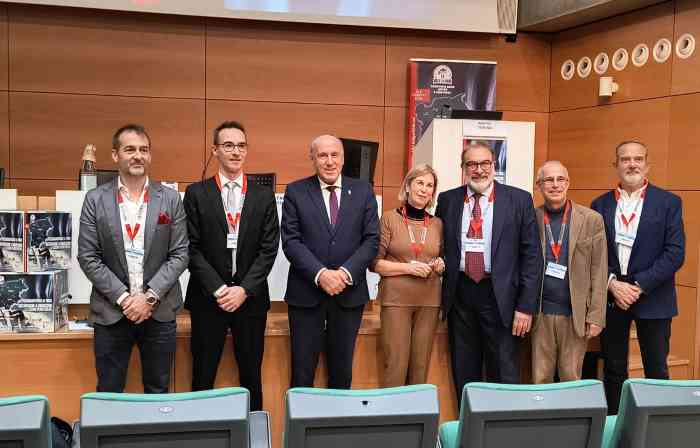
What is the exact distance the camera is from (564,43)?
6176 millimetres

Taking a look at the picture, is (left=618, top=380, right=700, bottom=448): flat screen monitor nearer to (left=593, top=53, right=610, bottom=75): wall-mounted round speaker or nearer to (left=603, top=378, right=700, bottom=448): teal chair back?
(left=603, top=378, right=700, bottom=448): teal chair back

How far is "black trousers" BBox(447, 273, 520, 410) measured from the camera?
3303 mm

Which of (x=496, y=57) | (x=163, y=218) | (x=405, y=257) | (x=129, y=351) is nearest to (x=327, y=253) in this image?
(x=405, y=257)

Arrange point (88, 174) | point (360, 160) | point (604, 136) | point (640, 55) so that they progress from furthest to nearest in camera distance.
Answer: point (604, 136) → point (640, 55) → point (360, 160) → point (88, 174)

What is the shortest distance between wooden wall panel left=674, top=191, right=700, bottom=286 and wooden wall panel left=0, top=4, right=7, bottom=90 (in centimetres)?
552

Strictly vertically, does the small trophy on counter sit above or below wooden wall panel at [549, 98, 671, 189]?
below

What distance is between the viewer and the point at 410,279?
3.30 meters

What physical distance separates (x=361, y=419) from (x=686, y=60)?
4.42m

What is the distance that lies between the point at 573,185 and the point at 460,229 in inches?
125

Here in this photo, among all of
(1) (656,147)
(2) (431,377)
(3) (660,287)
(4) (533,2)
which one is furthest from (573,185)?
(2) (431,377)

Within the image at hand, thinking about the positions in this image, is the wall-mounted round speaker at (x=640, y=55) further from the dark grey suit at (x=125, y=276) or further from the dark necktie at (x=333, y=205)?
the dark grey suit at (x=125, y=276)

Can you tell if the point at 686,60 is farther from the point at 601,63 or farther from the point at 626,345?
the point at 626,345

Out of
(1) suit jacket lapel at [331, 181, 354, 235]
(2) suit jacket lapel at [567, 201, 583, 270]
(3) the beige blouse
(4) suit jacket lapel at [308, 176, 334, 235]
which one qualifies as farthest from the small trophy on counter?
(2) suit jacket lapel at [567, 201, 583, 270]

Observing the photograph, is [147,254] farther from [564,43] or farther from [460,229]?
[564,43]
